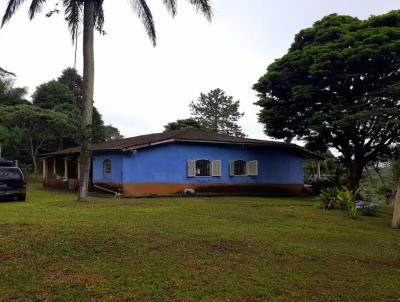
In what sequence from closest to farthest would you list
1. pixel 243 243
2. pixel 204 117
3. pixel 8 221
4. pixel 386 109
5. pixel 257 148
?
pixel 243 243
pixel 8 221
pixel 386 109
pixel 257 148
pixel 204 117

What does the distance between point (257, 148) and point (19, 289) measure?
67.5 ft

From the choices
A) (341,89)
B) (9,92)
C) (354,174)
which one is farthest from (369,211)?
(9,92)

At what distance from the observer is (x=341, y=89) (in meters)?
22.2

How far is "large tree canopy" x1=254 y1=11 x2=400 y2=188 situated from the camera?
20.3 metres

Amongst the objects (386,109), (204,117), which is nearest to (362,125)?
(386,109)

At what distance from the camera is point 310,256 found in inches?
306

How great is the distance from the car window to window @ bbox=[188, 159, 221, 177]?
865 centimetres

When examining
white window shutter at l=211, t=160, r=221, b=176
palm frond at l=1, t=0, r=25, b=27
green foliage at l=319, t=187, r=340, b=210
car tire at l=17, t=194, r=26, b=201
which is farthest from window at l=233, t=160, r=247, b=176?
palm frond at l=1, t=0, r=25, b=27

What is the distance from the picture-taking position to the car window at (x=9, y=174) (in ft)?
56.1

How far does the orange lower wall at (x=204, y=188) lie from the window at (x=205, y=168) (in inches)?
23.8

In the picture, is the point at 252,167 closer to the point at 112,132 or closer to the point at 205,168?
the point at 205,168

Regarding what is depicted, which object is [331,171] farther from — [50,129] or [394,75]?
[50,129]

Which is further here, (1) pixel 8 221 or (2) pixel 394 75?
(2) pixel 394 75

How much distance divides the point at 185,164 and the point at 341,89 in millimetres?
8933
